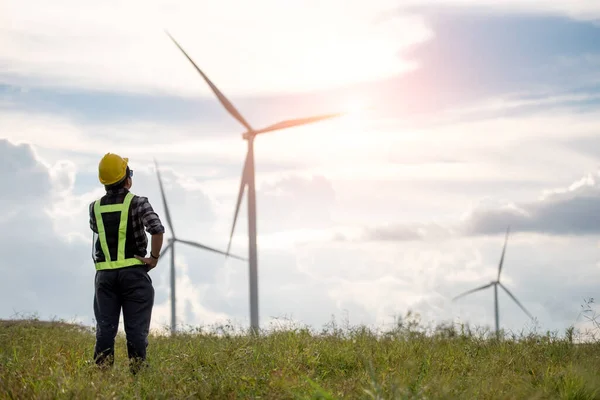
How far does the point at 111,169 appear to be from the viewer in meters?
10.4

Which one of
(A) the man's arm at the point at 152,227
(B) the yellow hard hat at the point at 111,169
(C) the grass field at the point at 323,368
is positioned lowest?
(C) the grass field at the point at 323,368

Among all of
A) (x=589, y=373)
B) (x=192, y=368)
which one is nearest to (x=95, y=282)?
(x=192, y=368)

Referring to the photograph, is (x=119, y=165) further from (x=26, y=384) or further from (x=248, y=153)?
(x=248, y=153)

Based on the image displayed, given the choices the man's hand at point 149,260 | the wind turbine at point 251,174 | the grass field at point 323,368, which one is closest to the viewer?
the grass field at point 323,368

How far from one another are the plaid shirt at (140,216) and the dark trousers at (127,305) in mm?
414

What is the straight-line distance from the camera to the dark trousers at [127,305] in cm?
1023

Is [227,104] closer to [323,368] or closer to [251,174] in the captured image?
[251,174]

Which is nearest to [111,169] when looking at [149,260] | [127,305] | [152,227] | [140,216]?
[140,216]

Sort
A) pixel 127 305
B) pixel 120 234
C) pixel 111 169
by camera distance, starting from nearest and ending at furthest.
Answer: pixel 120 234, pixel 127 305, pixel 111 169

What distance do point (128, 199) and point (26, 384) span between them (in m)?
2.94

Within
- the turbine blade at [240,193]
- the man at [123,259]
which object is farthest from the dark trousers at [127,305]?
the turbine blade at [240,193]

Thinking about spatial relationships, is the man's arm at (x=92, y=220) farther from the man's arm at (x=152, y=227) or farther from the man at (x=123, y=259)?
the man's arm at (x=152, y=227)

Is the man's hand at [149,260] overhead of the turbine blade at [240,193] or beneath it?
beneath

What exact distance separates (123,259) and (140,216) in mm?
611
